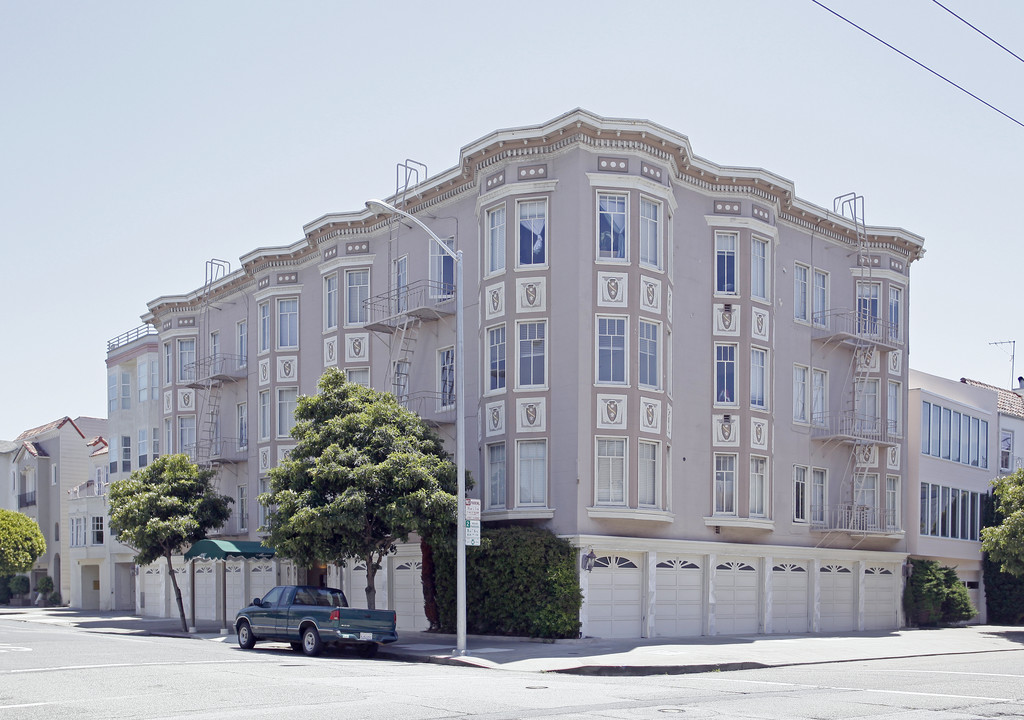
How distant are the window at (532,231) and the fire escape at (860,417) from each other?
37.4ft

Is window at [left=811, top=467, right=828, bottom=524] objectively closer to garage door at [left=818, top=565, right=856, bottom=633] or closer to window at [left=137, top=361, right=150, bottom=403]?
garage door at [left=818, top=565, right=856, bottom=633]

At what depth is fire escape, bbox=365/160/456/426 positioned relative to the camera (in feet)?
110

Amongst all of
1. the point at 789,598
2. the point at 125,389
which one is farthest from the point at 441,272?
the point at 125,389

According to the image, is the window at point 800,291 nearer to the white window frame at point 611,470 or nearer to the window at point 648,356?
the window at point 648,356

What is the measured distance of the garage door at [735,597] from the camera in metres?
32.2

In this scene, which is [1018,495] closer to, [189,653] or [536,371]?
[536,371]

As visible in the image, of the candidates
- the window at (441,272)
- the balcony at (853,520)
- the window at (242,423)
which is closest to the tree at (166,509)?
the window at (242,423)

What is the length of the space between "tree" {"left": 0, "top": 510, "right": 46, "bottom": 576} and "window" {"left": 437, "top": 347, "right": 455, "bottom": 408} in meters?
37.9

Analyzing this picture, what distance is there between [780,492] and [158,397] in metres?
29.3

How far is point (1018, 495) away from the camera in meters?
34.2

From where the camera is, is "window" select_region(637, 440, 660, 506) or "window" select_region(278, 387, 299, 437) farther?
"window" select_region(278, 387, 299, 437)

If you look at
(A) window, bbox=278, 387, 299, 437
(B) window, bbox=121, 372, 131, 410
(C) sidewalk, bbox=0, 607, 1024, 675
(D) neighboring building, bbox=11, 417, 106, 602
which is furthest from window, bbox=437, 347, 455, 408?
(D) neighboring building, bbox=11, 417, 106, 602

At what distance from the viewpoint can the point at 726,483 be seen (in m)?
32.8

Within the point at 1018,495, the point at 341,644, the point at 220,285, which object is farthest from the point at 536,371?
the point at 220,285
